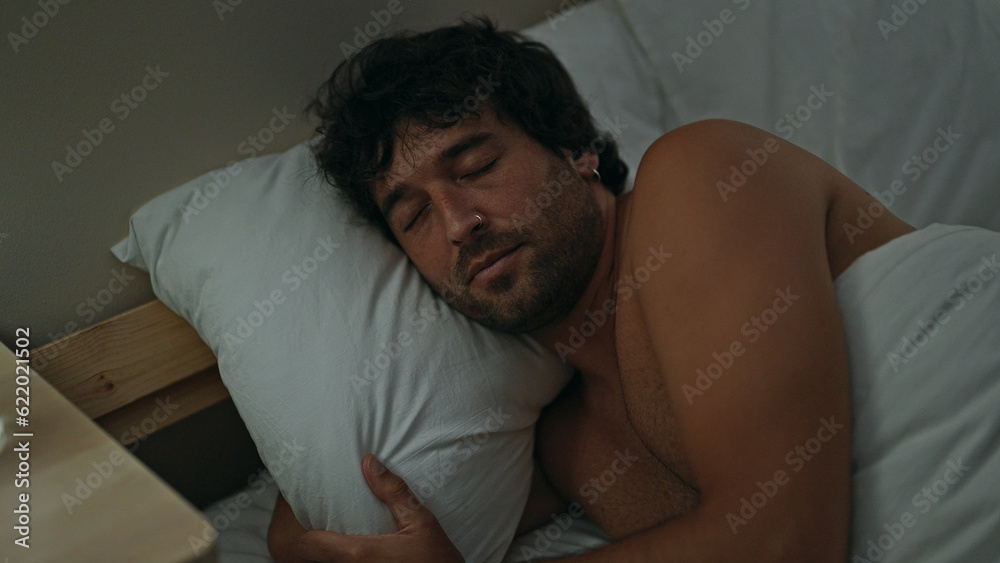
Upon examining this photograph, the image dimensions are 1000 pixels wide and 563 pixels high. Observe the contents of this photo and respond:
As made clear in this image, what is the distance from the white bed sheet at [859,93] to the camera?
1153 millimetres

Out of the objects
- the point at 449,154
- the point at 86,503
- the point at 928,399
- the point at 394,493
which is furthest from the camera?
the point at 449,154

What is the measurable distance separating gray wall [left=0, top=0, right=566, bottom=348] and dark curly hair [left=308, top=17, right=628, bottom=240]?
0.13m

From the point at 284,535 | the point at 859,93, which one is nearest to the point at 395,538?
the point at 284,535

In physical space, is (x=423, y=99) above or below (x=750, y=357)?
above

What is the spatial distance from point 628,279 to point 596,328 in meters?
0.13

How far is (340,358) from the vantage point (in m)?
0.97

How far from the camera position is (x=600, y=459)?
111cm

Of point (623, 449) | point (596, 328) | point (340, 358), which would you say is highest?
point (340, 358)

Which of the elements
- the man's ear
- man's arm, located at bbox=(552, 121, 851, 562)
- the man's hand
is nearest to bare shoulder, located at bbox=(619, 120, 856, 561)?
man's arm, located at bbox=(552, 121, 851, 562)

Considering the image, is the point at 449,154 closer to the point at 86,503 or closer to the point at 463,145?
the point at 463,145

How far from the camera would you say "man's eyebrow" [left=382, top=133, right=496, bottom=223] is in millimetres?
1054

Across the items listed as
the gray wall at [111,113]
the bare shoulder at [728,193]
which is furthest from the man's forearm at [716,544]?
the gray wall at [111,113]

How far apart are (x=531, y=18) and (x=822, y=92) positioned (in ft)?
1.94

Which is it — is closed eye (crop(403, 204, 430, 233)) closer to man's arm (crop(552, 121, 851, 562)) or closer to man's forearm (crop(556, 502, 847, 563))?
man's arm (crop(552, 121, 851, 562))
